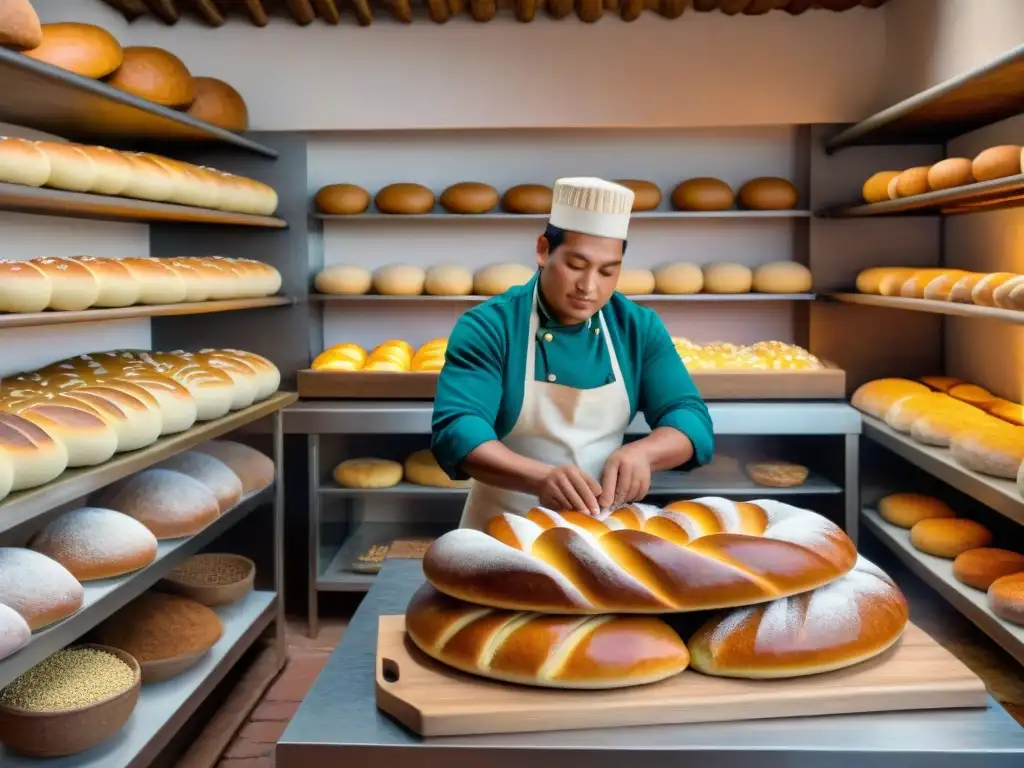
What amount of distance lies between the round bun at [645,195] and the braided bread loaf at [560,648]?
3102 mm

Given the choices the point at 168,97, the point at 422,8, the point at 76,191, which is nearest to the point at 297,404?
the point at 168,97

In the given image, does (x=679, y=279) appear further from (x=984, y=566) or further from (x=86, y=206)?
(x=86, y=206)

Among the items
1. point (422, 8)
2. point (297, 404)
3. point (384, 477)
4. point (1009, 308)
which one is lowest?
point (384, 477)

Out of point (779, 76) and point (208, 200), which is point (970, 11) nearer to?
point (779, 76)

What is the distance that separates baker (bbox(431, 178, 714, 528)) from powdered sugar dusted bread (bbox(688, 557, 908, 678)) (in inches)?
16.9

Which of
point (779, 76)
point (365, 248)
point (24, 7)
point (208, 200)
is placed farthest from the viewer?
point (365, 248)

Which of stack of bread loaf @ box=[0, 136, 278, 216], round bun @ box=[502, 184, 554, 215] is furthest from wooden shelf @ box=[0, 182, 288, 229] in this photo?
round bun @ box=[502, 184, 554, 215]

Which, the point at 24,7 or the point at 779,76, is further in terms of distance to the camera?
the point at 779,76

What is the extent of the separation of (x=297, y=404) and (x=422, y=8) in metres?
1.72

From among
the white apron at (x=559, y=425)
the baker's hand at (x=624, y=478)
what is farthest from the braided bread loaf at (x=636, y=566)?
the white apron at (x=559, y=425)

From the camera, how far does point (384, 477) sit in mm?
3926

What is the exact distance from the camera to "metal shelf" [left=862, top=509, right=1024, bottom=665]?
96.3 inches

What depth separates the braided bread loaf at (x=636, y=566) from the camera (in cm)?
107

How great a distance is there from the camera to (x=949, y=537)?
10.2 ft
